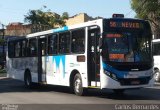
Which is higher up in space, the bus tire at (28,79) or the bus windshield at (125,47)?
the bus windshield at (125,47)

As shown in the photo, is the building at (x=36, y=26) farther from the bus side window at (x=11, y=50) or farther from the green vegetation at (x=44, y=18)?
the bus side window at (x=11, y=50)

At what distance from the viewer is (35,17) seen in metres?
76.8

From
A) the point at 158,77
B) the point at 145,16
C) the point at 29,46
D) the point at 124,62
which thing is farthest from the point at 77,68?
the point at 145,16

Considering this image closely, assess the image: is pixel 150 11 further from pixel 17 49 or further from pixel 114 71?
pixel 114 71

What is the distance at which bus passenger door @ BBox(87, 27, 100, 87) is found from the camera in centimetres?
1764

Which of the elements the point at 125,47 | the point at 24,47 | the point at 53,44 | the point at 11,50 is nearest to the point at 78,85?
the point at 125,47

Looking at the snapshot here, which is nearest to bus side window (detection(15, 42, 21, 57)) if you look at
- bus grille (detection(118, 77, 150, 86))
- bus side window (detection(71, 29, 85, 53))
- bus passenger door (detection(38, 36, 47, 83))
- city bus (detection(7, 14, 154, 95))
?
bus passenger door (detection(38, 36, 47, 83))

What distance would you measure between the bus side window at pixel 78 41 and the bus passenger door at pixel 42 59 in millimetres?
3637

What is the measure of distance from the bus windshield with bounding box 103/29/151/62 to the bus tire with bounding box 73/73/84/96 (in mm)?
2216

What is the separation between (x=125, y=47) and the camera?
56.5ft

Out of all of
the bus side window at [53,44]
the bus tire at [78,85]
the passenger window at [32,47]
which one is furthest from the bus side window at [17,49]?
the bus tire at [78,85]

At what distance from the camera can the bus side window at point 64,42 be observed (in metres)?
20.0

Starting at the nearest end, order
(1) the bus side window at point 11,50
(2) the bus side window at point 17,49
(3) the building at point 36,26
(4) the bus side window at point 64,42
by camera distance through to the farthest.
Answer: (4) the bus side window at point 64,42 < (2) the bus side window at point 17,49 < (1) the bus side window at point 11,50 < (3) the building at point 36,26

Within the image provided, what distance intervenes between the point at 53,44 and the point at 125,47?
536 cm
